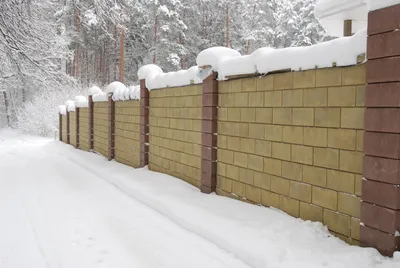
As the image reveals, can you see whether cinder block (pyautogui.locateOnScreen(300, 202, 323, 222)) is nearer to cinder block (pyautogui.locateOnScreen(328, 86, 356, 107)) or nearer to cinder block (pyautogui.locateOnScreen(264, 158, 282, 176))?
cinder block (pyautogui.locateOnScreen(264, 158, 282, 176))

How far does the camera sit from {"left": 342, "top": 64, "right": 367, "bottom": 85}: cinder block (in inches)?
132

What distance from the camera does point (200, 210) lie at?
5.04m

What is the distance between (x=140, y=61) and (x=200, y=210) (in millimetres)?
27792

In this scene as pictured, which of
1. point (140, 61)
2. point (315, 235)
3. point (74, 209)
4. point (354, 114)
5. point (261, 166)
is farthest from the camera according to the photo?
point (140, 61)

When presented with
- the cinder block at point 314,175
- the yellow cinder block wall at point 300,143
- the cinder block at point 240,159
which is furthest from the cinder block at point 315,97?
the cinder block at point 240,159

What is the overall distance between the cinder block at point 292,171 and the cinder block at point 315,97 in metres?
0.72

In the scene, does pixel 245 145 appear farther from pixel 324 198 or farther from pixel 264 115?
pixel 324 198

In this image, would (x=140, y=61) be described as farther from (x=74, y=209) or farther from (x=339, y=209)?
(x=339, y=209)

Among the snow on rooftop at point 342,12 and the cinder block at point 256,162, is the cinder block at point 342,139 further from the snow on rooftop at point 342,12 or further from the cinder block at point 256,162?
the snow on rooftop at point 342,12

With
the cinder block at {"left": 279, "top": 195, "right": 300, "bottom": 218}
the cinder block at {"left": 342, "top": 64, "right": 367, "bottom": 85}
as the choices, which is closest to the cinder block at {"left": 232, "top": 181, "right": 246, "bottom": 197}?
the cinder block at {"left": 279, "top": 195, "right": 300, "bottom": 218}

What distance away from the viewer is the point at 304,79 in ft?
13.3

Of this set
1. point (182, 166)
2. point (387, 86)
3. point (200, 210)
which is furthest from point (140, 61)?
point (387, 86)

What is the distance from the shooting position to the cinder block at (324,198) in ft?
12.1

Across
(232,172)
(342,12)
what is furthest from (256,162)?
(342,12)
